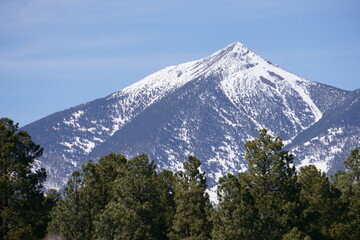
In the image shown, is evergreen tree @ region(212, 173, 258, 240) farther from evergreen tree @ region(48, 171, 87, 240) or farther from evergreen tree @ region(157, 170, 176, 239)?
evergreen tree @ region(48, 171, 87, 240)

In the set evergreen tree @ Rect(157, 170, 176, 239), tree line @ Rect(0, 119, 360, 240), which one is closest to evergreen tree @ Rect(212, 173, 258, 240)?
tree line @ Rect(0, 119, 360, 240)

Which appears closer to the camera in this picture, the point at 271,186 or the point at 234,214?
the point at 234,214

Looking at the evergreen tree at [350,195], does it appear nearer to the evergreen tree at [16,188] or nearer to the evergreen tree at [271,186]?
the evergreen tree at [271,186]

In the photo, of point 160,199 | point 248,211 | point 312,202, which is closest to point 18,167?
point 160,199

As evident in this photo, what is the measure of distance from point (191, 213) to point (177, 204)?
3150 mm

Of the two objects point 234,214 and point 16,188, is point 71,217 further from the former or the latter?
point 234,214

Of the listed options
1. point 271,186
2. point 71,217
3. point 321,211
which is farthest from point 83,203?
point 321,211

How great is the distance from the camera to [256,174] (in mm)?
78812

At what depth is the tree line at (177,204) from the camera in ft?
246

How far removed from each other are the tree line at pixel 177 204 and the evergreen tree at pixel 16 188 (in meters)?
0.11

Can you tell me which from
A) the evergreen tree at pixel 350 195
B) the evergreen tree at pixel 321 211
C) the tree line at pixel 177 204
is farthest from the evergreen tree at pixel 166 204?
the evergreen tree at pixel 350 195

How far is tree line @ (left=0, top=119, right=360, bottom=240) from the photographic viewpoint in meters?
74.9

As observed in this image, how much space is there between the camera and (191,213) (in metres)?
79.7

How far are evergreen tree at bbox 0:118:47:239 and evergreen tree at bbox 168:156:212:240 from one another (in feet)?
52.4
